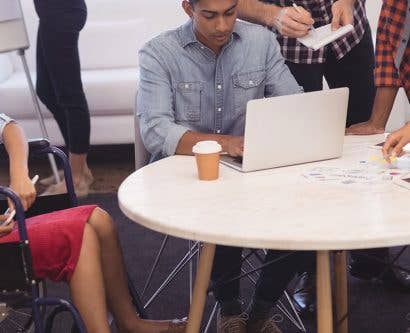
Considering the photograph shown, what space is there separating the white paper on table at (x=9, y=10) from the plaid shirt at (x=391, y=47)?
70.2 inches

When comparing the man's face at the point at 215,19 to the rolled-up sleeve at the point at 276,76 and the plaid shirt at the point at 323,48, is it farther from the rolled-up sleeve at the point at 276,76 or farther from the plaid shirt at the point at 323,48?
the plaid shirt at the point at 323,48

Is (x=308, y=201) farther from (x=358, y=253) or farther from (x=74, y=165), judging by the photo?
(x=74, y=165)

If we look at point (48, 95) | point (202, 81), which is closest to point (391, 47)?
point (202, 81)

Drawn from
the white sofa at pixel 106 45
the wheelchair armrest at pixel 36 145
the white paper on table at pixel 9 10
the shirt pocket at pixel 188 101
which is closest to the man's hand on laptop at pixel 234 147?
the shirt pocket at pixel 188 101

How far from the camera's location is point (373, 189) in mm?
1520

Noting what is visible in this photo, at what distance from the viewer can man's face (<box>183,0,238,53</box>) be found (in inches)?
78.2

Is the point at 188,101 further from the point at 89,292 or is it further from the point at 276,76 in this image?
the point at 89,292

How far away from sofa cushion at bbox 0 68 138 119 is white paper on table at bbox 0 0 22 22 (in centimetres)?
79

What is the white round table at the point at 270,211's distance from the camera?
126 centimetres

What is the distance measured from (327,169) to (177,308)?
945mm

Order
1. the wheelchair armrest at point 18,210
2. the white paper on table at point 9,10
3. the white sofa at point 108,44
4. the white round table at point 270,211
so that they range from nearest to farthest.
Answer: the white round table at point 270,211
the wheelchair armrest at point 18,210
the white paper on table at point 9,10
the white sofa at point 108,44

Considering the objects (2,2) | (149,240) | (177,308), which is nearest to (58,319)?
(177,308)

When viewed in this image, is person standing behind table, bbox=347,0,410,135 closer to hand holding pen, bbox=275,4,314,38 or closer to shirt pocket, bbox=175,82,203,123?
hand holding pen, bbox=275,4,314,38

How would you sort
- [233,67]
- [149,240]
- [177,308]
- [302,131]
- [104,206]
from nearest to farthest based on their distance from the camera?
[302,131], [233,67], [177,308], [149,240], [104,206]
